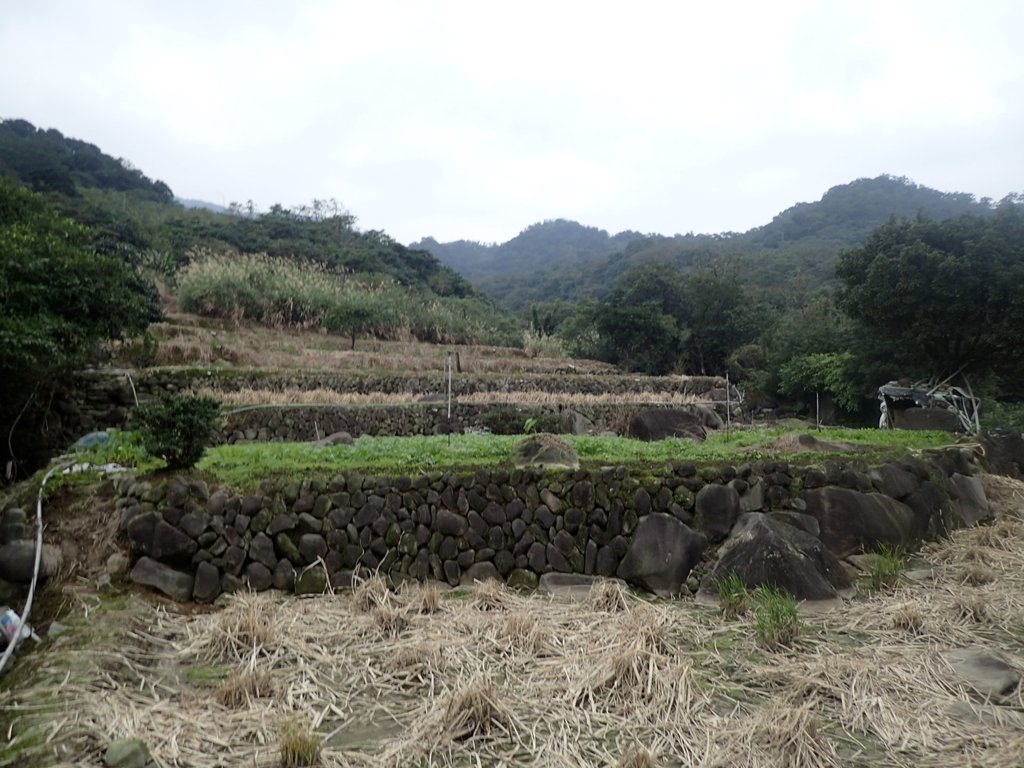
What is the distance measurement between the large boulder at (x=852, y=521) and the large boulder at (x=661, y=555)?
1.29 m

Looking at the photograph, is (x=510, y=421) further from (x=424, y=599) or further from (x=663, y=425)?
(x=424, y=599)

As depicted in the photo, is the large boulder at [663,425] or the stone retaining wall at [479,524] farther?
the large boulder at [663,425]

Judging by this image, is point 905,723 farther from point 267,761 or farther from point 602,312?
point 602,312

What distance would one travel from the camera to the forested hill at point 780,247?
51156 mm

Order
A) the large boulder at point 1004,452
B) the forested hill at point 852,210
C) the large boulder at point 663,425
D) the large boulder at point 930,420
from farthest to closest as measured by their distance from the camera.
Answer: the forested hill at point 852,210 → the large boulder at point 930,420 → the large boulder at point 663,425 → the large boulder at point 1004,452

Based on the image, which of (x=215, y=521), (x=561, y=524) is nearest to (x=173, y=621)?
(x=215, y=521)

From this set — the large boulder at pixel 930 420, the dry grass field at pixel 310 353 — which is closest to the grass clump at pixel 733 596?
the large boulder at pixel 930 420

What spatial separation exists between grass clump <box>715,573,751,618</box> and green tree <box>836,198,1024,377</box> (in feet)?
30.8

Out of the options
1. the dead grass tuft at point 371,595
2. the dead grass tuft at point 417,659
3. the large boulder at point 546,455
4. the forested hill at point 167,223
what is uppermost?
the forested hill at point 167,223

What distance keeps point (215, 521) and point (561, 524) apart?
9.79 feet

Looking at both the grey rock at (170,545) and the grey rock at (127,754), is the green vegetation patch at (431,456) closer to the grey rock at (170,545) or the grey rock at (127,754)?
the grey rock at (170,545)

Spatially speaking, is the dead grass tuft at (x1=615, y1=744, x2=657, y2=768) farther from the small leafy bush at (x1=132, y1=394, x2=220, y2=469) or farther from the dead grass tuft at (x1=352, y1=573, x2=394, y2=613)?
the small leafy bush at (x1=132, y1=394, x2=220, y2=469)

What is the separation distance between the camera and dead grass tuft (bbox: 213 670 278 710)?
12.0ft

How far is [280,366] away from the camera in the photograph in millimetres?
16609
